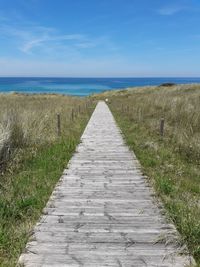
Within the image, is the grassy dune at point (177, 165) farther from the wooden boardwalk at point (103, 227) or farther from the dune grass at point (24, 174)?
the dune grass at point (24, 174)

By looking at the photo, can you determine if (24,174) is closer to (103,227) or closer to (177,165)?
(103,227)

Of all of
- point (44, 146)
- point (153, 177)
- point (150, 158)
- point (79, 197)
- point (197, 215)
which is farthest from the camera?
point (44, 146)

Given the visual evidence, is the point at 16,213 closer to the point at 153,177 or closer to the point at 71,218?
the point at 71,218

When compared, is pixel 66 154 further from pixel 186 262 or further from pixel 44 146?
pixel 186 262

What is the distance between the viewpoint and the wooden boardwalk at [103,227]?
376 centimetres

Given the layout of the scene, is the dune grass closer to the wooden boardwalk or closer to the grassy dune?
the wooden boardwalk

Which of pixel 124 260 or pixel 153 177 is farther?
pixel 153 177

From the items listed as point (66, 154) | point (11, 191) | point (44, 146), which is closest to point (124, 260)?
point (11, 191)

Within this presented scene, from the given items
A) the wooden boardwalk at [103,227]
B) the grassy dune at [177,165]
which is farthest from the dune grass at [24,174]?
the grassy dune at [177,165]

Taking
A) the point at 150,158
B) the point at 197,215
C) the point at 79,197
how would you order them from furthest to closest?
1. the point at 150,158
2. the point at 79,197
3. the point at 197,215

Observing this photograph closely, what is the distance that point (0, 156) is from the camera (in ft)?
25.7

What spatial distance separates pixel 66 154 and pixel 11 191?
335 cm

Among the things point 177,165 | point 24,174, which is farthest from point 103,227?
point 177,165

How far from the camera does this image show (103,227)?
4590 millimetres
